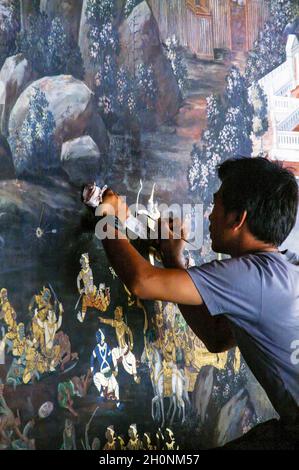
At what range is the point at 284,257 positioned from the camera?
3.03m

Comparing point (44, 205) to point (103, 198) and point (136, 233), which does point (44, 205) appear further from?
point (136, 233)

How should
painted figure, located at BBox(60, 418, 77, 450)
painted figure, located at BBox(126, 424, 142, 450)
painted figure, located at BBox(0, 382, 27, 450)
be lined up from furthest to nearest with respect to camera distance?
1. painted figure, located at BBox(126, 424, 142, 450)
2. painted figure, located at BBox(60, 418, 77, 450)
3. painted figure, located at BBox(0, 382, 27, 450)

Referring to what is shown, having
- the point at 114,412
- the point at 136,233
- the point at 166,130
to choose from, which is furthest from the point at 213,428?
the point at 166,130

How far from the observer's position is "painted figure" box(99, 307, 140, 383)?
3266 millimetres

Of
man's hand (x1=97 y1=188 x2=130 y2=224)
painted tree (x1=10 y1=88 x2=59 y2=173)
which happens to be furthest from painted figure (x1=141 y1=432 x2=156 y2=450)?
painted tree (x1=10 y1=88 x2=59 y2=173)

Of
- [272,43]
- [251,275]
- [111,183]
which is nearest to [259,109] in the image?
[272,43]

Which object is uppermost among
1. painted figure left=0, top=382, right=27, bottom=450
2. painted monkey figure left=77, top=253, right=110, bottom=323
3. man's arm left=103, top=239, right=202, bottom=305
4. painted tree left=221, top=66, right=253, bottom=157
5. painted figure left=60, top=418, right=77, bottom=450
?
painted tree left=221, top=66, right=253, bottom=157

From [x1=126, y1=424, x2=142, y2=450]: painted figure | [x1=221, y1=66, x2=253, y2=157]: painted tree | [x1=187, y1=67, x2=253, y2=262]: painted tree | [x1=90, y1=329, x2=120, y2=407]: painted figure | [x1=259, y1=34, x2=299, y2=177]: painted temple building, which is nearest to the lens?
[x1=90, y1=329, x2=120, y2=407]: painted figure

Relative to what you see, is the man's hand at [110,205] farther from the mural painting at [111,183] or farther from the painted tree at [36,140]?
the painted tree at [36,140]

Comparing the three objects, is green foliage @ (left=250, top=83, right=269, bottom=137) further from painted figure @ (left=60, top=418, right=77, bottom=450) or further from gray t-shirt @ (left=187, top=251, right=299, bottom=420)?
painted figure @ (left=60, top=418, right=77, bottom=450)

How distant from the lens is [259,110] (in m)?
4.06

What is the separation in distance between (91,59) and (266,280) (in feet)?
3.43

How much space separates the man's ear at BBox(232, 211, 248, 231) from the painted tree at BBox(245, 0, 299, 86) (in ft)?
3.85

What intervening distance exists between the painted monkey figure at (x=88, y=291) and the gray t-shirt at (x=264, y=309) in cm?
54
